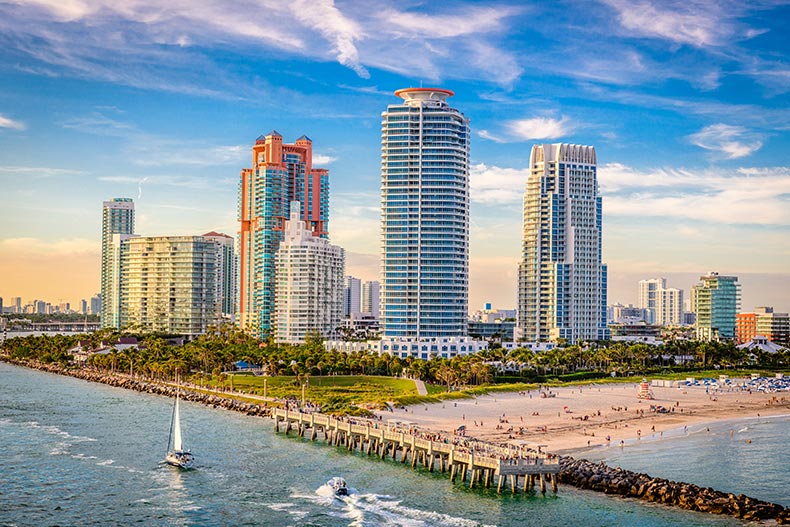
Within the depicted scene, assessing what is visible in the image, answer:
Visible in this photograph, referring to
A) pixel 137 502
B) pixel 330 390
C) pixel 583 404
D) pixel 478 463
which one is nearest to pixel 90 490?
pixel 137 502

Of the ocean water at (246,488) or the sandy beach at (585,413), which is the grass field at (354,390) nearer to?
the sandy beach at (585,413)

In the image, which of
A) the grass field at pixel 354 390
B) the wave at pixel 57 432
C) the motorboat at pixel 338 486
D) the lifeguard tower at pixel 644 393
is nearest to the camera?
the motorboat at pixel 338 486

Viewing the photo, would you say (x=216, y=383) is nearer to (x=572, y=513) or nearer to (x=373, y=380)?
(x=373, y=380)

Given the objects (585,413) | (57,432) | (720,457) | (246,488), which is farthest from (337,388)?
(246,488)

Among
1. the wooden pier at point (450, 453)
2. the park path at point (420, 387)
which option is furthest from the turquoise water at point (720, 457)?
the park path at point (420, 387)

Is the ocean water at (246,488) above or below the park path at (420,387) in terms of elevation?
below

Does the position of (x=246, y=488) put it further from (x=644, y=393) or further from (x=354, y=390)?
(x=644, y=393)
